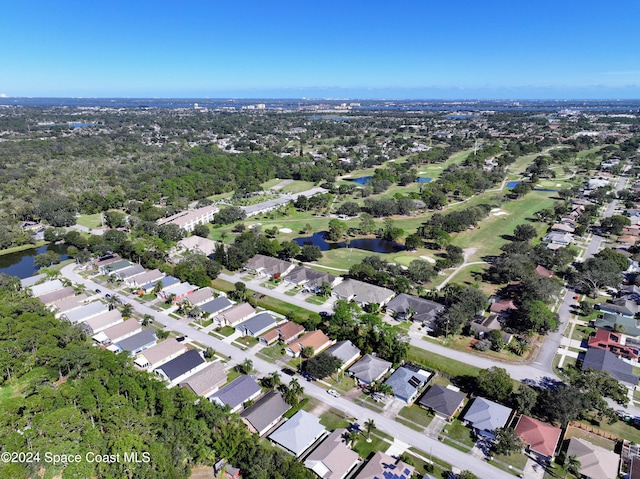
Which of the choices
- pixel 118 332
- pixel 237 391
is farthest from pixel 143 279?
pixel 237 391

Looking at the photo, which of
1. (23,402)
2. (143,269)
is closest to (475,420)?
(23,402)

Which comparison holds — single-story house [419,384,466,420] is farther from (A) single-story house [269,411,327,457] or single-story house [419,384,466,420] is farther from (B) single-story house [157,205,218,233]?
(B) single-story house [157,205,218,233]

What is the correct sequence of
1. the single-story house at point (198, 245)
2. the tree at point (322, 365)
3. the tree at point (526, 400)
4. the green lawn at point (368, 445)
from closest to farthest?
the green lawn at point (368, 445)
the tree at point (526, 400)
the tree at point (322, 365)
the single-story house at point (198, 245)

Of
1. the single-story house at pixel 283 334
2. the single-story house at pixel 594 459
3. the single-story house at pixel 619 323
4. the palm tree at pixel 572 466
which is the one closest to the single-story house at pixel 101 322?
the single-story house at pixel 283 334

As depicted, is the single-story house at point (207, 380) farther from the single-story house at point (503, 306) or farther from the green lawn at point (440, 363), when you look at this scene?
the single-story house at point (503, 306)

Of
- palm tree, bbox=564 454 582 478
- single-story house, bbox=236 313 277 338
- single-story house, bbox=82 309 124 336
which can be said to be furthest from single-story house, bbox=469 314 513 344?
single-story house, bbox=82 309 124 336

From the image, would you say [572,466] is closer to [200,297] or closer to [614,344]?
[614,344]

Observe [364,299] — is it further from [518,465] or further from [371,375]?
[518,465]

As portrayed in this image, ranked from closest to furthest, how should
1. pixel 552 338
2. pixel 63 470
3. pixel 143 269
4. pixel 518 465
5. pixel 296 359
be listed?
pixel 63 470 < pixel 518 465 < pixel 296 359 < pixel 552 338 < pixel 143 269
